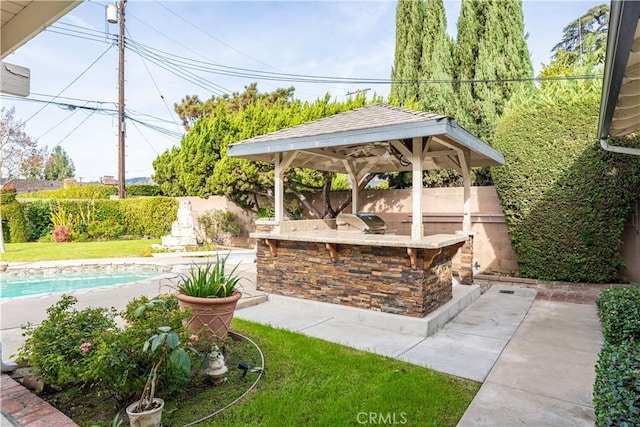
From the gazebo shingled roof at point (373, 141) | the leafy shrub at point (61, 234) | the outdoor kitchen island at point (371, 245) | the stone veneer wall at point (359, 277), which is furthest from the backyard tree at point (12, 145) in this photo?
the stone veneer wall at point (359, 277)

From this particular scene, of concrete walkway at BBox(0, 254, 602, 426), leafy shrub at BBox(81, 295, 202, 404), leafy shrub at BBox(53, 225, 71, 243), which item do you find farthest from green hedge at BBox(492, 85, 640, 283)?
leafy shrub at BBox(53, 225, 71, 243)

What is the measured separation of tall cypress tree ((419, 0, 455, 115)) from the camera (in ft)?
38.6

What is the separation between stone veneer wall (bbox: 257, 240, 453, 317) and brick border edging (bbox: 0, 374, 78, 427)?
12.9 feet

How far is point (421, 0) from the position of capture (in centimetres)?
1273

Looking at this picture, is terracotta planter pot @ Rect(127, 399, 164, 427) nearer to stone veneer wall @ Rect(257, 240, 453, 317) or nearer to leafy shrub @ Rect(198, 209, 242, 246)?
stone veneer wall @ Rect(257, 240, 453, 317)

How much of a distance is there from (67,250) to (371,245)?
12165mm

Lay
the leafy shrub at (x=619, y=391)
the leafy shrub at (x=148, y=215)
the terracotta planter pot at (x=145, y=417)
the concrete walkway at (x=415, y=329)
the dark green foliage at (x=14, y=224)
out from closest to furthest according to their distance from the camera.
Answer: the leafy shrub at (x=619, y=391) < the terracotta planter pot at (x=145, y=417) < the concrete walkway at (x=415, y=329) < the dark green foliage at (x=14, y=224) < the leafy shrub at (x=148, y=215)

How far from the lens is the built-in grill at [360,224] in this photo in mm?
7762

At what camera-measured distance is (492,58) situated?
11320mm

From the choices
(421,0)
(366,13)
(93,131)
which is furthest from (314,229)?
(93,131)

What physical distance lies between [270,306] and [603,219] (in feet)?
22.5

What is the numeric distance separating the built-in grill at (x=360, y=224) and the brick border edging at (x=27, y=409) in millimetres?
5910

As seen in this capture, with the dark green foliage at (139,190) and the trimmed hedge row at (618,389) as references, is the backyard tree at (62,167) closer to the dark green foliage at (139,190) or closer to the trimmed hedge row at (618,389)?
the dark green foliage at (139,190)

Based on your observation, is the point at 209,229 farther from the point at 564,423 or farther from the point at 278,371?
the point at 564,423
